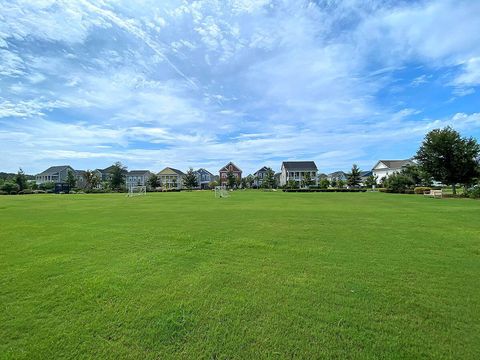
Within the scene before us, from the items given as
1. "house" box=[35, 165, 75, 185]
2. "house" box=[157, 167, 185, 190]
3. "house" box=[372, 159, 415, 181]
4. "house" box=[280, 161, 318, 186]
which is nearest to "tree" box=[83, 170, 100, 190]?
"house" box=[35, 165, 75, 185]

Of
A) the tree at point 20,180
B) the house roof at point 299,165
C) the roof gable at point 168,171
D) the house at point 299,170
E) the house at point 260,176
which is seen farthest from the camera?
the roof gable at point 168,171

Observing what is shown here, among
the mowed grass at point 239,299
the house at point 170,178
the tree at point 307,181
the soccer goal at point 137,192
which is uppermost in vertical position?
the house at point 170,178

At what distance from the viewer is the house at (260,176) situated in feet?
314

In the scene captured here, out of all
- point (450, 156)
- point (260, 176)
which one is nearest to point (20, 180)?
point (260, 176)

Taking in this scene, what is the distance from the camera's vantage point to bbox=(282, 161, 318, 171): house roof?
293 feet

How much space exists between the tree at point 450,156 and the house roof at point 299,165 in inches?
2187

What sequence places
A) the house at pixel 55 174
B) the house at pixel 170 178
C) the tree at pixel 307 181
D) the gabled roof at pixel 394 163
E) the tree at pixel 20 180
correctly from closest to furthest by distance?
1. the tree at pixel 20 180
2. the tree at pixel 307 181
3. the gabled roof at pixel 394 163
4. the house at pixel 55 174
5. the house at pixel 170 178

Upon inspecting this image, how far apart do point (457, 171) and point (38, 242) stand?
39.1 meters

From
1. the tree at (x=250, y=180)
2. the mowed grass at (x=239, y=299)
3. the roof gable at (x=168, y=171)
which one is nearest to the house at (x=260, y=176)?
the tree at (x=250, y=180)

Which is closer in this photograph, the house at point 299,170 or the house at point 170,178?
the house at point 299,170

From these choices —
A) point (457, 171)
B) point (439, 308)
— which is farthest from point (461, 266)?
point (457, 171)

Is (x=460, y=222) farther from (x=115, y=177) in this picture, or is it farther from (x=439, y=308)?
(x=115, y=177)

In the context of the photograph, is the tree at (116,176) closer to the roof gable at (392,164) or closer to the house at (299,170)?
the house at (299,170)

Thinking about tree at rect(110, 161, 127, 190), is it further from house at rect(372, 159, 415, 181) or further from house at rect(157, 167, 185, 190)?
house at rect(372, 159, 415, 181)
